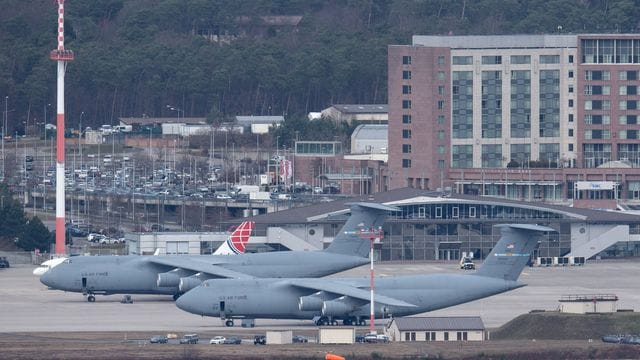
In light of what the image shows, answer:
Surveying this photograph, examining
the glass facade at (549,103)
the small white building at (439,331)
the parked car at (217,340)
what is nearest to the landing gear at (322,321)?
the small white building at (439,331)

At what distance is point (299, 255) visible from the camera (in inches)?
4031

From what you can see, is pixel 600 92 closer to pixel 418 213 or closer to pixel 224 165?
pixel 418 213

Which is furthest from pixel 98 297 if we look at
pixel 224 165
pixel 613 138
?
pixel 224 165

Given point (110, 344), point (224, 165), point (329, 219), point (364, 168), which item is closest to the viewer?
point (110, 344)

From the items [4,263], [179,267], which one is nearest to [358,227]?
[179,267]

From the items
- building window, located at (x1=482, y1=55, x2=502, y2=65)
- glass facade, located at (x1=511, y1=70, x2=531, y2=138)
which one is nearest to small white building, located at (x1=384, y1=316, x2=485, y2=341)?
building window, located at (x1=482, y1=55, x2=502, y2=65)

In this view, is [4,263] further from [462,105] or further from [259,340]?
[259,340]

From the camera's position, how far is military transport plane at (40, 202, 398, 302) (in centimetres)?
10156

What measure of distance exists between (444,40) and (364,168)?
1703cm

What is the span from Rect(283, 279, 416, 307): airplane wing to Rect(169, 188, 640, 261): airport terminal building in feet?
121

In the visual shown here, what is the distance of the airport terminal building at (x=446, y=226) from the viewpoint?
421 ft

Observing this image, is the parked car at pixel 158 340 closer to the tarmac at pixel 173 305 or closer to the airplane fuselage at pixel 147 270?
the tarmac at pixel 173 305

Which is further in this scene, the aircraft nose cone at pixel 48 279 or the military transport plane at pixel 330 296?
the aircraft nose cone at pixel 48 279

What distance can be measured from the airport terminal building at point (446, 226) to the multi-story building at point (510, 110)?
21358 millimetres
